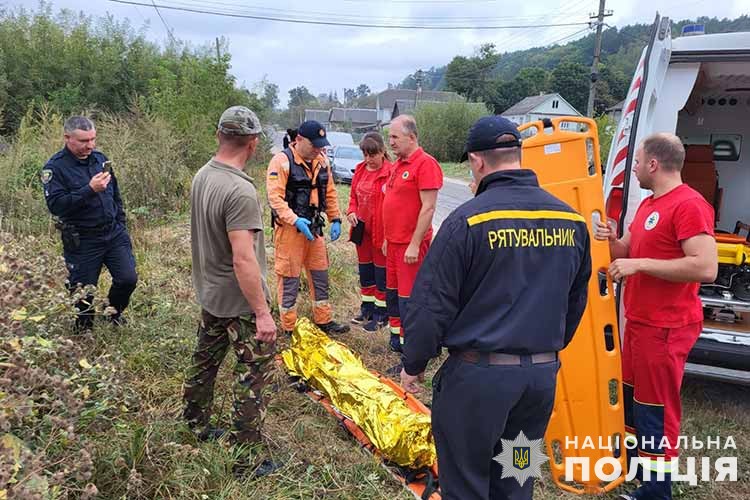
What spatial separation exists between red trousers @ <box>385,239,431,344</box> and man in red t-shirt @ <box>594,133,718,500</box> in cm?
163

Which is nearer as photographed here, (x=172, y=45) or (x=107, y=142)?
(x=107, y=142)

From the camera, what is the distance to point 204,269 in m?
2.55

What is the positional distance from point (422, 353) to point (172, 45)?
51.8 feet

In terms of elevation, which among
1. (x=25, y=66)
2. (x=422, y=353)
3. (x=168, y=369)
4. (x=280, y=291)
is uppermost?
(x=25, y=66)

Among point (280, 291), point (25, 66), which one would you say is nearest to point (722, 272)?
point (280, 291)

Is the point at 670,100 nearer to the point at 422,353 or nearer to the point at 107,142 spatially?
the point at 422,353

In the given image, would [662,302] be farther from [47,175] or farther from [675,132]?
[47,175]

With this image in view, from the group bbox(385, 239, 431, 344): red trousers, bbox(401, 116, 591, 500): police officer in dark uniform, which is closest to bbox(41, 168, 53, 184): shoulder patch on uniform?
bbox(385, 239, 431, 344): red trousers

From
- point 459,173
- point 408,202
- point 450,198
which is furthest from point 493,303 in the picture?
point 459,173

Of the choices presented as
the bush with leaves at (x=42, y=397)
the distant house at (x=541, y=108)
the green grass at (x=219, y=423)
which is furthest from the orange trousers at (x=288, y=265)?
the distant house at (x=541, y=108)

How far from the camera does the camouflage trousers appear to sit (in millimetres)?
2562

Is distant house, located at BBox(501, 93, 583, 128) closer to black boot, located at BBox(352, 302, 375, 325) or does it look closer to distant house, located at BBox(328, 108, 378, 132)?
distant house, located at BBox(328, 108, 378, 132)

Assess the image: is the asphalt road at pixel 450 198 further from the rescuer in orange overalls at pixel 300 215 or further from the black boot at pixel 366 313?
the rescuer in orange overalls at pixel 300 215

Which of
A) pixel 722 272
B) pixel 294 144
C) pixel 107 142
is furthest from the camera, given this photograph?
pixel 107 142
